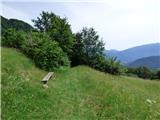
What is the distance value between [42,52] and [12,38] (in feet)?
25.8

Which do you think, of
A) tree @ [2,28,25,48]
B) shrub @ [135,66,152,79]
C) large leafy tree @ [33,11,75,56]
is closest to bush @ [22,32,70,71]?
tree @ [2,28,25,48]

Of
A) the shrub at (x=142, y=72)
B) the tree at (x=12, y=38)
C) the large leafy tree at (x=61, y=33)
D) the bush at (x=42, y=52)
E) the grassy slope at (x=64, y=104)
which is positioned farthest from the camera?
the shrub at (x=142, y=72)

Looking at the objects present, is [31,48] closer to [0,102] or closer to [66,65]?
[66,65]

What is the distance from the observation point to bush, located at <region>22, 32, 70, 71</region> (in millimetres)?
30859

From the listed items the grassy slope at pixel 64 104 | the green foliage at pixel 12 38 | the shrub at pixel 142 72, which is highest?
the green foliage at pixel 12 38

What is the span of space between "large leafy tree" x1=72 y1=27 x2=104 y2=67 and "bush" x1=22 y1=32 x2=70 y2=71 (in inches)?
537

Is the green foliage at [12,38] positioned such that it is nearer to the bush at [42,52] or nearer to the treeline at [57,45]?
the treeline at [57,45]

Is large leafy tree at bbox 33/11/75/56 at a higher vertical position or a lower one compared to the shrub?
higher

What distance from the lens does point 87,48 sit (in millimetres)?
49406

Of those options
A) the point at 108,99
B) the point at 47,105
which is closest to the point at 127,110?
the point at 108,99

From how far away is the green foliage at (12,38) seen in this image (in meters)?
37.5

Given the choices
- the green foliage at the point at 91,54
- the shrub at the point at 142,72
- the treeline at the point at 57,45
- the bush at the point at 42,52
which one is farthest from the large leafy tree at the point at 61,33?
the shrub at the point at 142,72

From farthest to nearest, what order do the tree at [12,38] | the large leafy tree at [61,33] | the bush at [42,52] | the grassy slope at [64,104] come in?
the large leafy tree at [61,33] < the tree at [12,38] < the bush at [42,52] < the grassy slope at [64,104]

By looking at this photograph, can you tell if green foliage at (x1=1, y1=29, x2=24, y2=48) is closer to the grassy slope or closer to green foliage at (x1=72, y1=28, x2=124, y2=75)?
green foliage at (x1=72, y1=28, x2=124, y2=75)
